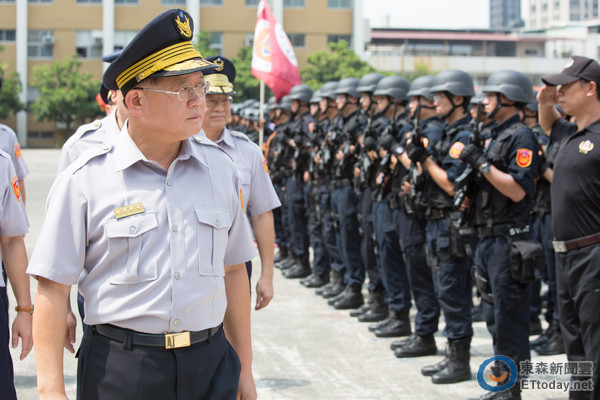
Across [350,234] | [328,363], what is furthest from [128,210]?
[350,234]

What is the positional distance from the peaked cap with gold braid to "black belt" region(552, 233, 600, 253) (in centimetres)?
268

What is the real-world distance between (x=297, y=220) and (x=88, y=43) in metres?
43.2

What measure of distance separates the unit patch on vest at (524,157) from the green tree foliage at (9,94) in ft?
149

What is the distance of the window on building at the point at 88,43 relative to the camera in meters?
49.5

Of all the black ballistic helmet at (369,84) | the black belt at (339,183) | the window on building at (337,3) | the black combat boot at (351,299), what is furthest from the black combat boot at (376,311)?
the window on building at (337,3)

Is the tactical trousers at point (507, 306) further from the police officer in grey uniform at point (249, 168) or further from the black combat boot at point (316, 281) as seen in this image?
the black combat boot at point (316, 281)

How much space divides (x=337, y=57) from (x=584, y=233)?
41.0 meters

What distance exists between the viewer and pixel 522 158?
4.97m

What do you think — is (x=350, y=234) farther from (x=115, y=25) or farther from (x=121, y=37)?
(x=121, y=37)

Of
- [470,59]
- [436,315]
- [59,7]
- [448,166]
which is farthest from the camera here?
[470,59]

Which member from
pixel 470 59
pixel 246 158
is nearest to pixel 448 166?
pixel 246 158

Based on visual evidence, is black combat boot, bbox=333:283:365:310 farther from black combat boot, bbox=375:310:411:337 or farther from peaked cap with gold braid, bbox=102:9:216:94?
peaked cap with gold braid, bbox=102:9:216:94

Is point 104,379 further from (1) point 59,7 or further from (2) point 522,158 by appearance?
(1) point 59,7

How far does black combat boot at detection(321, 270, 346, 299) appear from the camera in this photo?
342 inches
